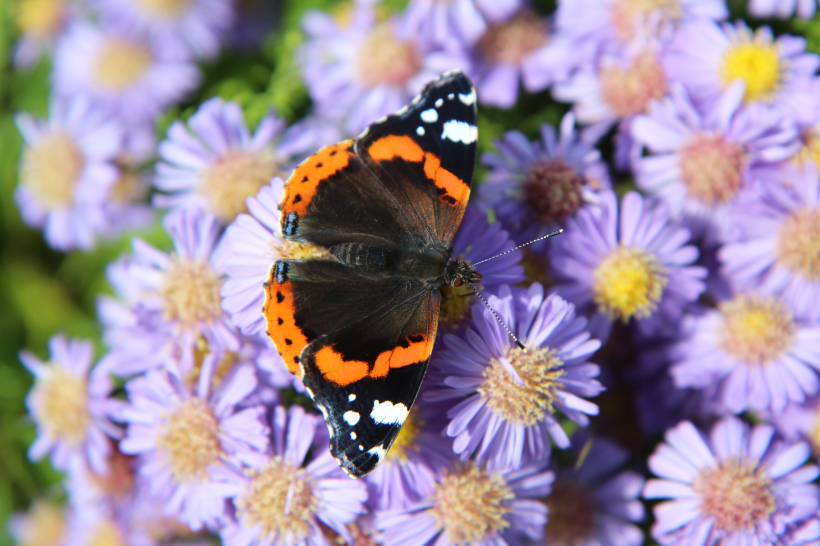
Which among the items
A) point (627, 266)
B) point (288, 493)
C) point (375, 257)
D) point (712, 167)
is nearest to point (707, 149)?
point (712, 167)

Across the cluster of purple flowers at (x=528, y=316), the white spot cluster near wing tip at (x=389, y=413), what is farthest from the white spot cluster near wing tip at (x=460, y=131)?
the white spot cluster near wing tip at (x=389, y=413)

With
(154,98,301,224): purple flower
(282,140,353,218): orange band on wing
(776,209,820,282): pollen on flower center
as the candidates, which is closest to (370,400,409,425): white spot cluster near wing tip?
(282,140,353,218): orange band on wing

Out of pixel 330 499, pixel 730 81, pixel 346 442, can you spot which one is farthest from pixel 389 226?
pixel 730 81

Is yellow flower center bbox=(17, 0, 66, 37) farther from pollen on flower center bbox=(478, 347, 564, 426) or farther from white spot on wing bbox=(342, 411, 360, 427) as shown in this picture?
pollen on flower center bbox=(478, 347, 564, 426)

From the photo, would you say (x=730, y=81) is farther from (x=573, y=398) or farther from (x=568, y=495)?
(x=568, y=495)

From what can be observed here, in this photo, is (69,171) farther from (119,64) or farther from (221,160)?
(221,160)

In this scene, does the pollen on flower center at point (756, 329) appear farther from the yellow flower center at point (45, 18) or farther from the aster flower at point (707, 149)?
the yellow flower center at point (45, 18)
